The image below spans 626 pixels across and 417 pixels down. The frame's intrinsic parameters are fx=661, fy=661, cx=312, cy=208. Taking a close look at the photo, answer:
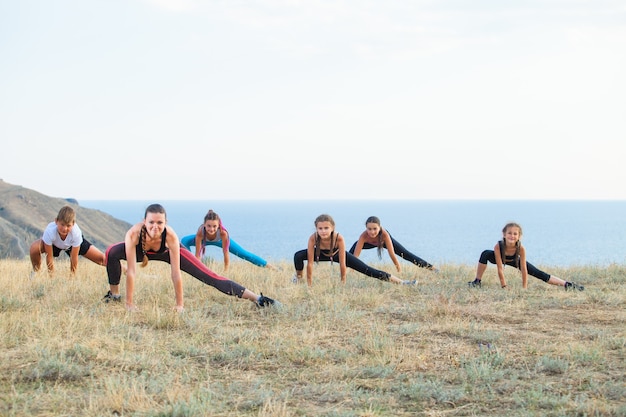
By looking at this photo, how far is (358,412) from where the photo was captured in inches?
192

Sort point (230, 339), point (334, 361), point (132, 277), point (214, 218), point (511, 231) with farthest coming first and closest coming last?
point (214, 218), point (511, 231), point (132, 277), point (230, 339), point (334, 361)

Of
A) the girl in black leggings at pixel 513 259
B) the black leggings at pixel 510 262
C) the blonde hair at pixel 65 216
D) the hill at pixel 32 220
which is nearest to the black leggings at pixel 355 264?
the girl in black leggings at pixel 513 259

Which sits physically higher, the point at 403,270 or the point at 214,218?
the point at 214,218

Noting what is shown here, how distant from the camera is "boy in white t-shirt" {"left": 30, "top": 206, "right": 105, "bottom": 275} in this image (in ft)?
35.8

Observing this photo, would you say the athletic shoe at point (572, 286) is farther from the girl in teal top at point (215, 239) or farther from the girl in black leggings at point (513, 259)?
the girl in teal top at point (215, 239)

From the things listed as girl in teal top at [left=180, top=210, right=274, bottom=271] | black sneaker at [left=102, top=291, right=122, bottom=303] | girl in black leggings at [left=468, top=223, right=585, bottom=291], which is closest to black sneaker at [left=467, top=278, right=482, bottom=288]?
girl in black leggings at [left=468, top=223, right=585, bottom=291]

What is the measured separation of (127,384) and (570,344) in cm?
436

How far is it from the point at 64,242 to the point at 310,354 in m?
6.43

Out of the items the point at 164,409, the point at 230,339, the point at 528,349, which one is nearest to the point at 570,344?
the point at 528,349

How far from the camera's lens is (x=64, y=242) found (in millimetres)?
11203

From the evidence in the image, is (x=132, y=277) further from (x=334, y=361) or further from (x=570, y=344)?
(x=570, y=344)

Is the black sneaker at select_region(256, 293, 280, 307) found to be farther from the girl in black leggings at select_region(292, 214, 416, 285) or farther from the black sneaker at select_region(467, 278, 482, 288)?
the black sneaker at select_region(467, 278, 482, 288)

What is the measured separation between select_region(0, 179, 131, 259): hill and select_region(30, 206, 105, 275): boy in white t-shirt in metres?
18.0

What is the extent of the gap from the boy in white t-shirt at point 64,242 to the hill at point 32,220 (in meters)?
18.0
